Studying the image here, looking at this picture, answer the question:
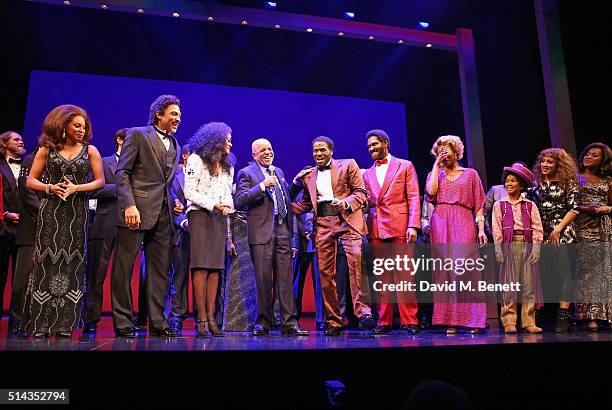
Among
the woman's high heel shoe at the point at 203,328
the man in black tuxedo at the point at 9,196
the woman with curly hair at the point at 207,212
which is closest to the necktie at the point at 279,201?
the woman with curly hair at the point at 207,212

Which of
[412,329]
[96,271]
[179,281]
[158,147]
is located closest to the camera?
[158,147]

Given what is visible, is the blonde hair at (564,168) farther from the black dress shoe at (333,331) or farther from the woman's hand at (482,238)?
the black dress shoe at (333,331)

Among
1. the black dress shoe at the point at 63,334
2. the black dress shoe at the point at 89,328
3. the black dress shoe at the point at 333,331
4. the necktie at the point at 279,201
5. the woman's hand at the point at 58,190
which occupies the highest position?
the necktie at the point at 279,201

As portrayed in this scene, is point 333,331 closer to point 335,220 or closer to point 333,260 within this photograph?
point 333,260

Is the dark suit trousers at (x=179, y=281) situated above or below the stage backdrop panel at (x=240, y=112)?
below

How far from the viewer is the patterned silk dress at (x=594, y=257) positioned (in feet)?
16.1

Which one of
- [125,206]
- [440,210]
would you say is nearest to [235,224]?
[125,206]

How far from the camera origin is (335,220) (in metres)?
4.64

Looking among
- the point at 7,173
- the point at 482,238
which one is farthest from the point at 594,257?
the point at 7,173

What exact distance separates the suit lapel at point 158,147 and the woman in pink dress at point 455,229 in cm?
232

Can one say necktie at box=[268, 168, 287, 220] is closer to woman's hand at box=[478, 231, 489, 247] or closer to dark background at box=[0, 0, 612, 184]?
woman's hand at box=[478, 231, 489, 247]

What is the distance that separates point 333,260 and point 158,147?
5.60 ft

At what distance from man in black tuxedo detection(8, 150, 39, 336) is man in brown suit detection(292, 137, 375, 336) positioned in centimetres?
231

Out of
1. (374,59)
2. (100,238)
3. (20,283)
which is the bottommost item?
(20,283)
